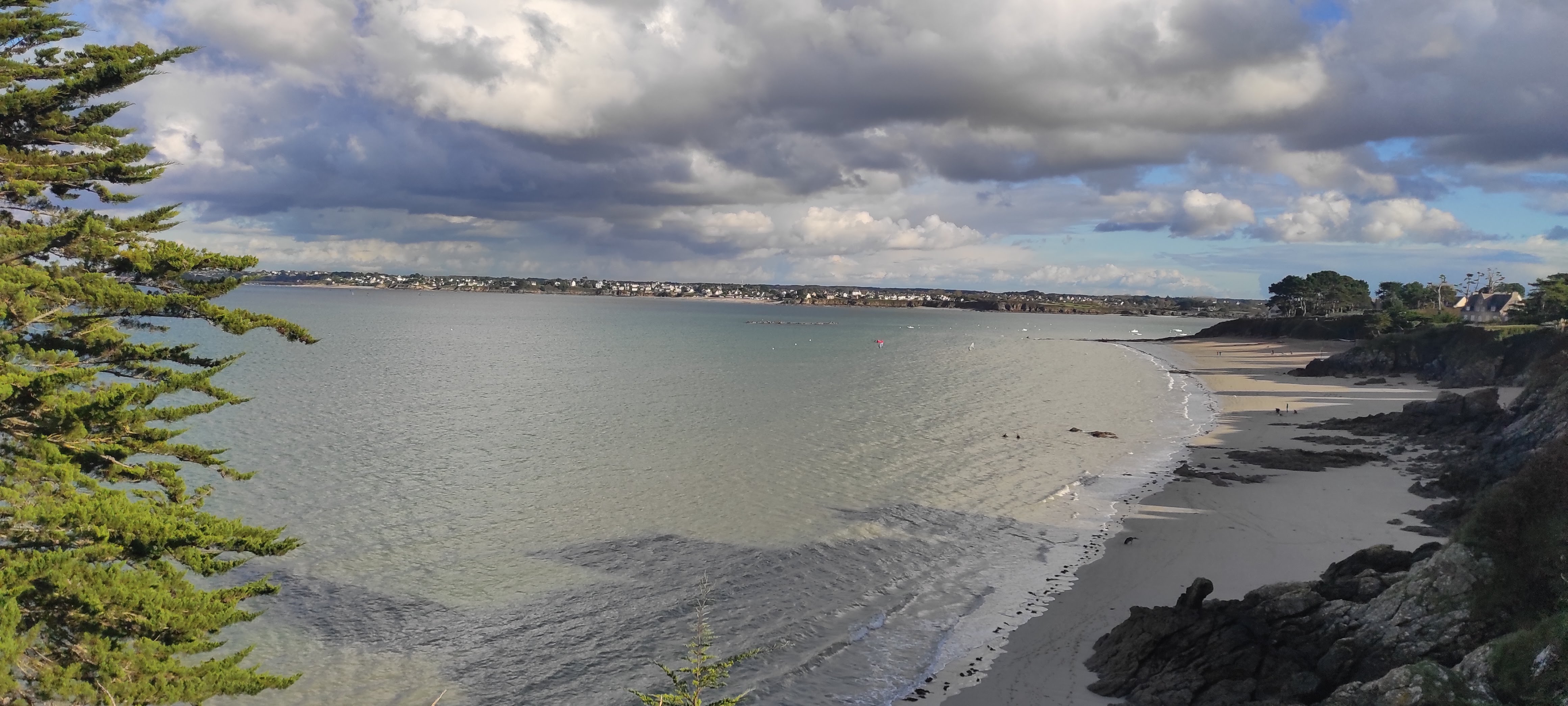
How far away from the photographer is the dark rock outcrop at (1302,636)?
12.5 m

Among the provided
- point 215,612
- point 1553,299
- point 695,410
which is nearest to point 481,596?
point 215,612

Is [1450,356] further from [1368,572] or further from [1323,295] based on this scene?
[1323,295]

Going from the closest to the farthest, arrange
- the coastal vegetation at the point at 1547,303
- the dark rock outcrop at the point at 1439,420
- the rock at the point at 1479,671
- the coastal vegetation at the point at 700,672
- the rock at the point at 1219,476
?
the coastal vegetation at the point at 700,672
the rock at the point at 1479,671
the rock at the point at 1219,476
the dark rock outcrop at the point at 1439,420
the coastal vegetation at the point at 1547,303

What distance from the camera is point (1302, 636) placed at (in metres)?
14.0

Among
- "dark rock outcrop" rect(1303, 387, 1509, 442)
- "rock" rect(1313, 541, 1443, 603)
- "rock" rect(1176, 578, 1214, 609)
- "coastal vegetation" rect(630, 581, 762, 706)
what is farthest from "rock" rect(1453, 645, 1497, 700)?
"dark rock outcrop" rect(1303, 387, 1509, 442)

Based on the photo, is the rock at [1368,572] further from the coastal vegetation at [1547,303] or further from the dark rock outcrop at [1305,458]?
the coastal vegetation at [1547,303]

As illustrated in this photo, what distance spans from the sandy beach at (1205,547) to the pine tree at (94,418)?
1161 cm

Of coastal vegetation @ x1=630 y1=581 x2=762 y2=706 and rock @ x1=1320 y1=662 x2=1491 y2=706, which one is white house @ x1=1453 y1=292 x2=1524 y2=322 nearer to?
rock @ x1=1320 y1=662 x2=1491 y2=706

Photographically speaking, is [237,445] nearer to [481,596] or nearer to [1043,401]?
[481,596]

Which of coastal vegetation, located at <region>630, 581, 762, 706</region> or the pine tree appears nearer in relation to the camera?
coastal vegetation, located at <region>630, 581, 762, 706</region>

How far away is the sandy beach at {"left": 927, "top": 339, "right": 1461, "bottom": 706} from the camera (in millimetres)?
15133

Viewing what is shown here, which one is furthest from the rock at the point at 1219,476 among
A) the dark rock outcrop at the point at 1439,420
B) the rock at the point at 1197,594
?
the rock at the point at 1197,594

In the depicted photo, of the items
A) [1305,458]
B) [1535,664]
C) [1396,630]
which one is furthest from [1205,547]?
[1305,458]

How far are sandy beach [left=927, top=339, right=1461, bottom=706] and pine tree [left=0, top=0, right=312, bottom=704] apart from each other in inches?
457
